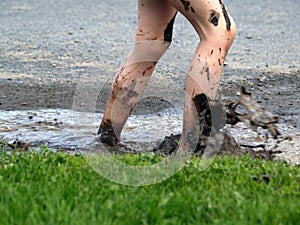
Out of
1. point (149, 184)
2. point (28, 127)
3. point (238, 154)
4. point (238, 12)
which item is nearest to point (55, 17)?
point (238, 12)

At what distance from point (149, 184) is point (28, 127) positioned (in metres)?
2.16

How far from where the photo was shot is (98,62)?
8312 mm

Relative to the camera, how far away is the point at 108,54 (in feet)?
28.7

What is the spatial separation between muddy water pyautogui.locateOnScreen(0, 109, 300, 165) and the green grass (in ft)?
3.00

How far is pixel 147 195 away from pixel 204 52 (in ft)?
4.14

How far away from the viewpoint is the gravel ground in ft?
22.6

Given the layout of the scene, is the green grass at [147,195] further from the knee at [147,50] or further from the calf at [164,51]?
the knee at [147,50]

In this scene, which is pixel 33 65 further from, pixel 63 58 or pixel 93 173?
pixel 93 173

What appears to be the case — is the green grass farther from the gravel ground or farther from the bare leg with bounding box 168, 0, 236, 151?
the gravel ground

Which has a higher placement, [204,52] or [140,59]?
[204,52]

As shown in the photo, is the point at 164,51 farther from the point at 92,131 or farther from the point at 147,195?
the point at 147,195

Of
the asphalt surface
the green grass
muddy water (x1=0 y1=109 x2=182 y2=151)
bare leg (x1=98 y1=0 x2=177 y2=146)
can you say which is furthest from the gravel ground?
the green grass

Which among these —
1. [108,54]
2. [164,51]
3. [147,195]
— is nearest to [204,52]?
[164,51]

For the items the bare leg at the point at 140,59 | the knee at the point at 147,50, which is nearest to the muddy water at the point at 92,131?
the bare leg at the point at 140,59
